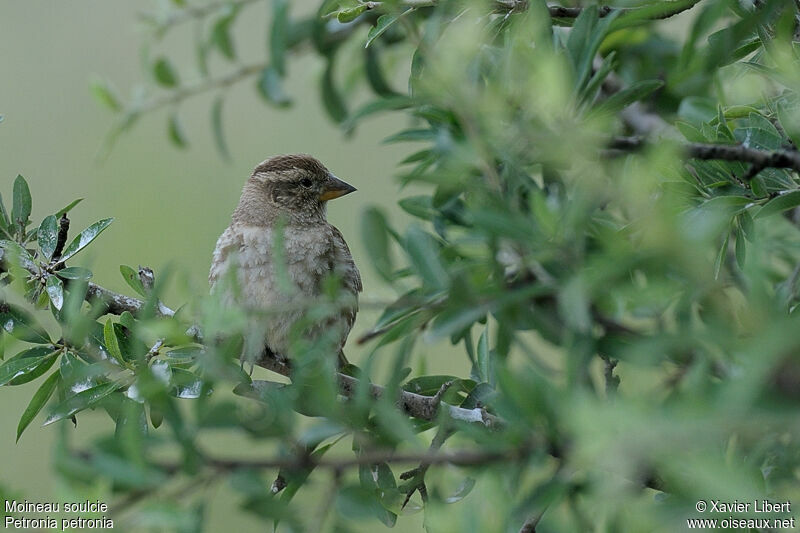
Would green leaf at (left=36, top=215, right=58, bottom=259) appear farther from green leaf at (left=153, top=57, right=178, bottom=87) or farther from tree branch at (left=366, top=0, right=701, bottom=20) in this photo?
green leaf at (left=153, top=57, right=178, bottom=87)

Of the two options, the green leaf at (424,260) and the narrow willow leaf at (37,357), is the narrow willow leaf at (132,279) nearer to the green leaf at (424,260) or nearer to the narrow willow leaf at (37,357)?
the narrow willow leaf at (37,357)

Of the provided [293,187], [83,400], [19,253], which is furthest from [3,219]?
[293,187]

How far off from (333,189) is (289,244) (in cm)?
67

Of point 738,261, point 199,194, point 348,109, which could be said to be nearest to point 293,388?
point 738,261

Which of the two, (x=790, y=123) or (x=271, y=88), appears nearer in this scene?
(x=790, y=123)

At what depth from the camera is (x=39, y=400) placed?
1.75 meters

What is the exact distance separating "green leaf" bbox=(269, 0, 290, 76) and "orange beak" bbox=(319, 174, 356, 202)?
3.72 ft

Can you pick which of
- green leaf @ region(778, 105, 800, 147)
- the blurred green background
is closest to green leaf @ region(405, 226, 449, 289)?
green leaf @ region(778, 105, 800, 147)

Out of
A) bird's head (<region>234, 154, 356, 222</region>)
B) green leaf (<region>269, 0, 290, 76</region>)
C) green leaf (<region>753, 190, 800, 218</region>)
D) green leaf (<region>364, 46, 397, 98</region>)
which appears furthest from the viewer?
bird's head (<region>234, 154, 356, 222</region>)

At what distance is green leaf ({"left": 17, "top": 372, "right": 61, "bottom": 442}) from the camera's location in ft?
5.67

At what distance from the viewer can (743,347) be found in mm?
885

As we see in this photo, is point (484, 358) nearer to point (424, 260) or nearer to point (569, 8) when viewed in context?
point (569, 8)

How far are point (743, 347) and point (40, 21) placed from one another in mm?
6484

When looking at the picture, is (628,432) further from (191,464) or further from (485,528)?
(191,464)
